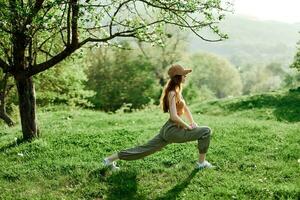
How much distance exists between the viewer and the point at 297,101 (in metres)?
27.4

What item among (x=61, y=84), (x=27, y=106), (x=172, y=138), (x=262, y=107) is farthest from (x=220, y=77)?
(x=172, y=138)

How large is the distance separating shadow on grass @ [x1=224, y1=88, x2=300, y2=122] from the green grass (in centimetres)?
748

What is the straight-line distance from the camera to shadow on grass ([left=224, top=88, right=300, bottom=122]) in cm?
2525

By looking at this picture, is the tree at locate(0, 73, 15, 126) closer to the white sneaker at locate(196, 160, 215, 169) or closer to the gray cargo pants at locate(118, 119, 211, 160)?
the gray cargo pants at locate(118, 119, 211, 160)

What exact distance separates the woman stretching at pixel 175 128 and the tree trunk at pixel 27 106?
4.74m

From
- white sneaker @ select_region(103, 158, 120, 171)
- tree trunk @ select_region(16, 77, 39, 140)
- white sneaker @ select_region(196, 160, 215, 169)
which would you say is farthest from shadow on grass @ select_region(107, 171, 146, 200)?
tree trunk @ select_region(16, 77, 39, 140)

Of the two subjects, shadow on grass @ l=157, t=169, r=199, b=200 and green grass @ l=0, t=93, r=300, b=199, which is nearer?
shadow on grass @ l=157, t=169, r=199, b=200

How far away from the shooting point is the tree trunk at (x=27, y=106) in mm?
16172

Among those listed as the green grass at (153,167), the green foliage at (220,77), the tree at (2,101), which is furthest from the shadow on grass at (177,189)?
the green foliage at (220,77)

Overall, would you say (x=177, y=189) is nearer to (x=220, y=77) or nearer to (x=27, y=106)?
(x=27, y=106)

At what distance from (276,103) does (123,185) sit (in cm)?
1740

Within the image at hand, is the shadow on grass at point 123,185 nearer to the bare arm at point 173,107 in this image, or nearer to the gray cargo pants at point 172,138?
the gray cargo pants at point 172,138

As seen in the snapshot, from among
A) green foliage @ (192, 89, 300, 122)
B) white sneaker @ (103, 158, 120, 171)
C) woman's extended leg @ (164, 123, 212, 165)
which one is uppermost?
woman's extended leg @ (164, 123, 212, 165)

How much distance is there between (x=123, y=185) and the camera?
479 inches
